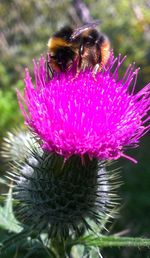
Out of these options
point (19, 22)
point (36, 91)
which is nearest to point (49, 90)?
point (36, 91)

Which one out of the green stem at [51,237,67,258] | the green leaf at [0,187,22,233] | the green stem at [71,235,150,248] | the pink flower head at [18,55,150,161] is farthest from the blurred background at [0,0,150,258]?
the pink flower head at [18,55,150,161]

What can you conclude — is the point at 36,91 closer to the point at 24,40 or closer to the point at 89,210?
the point at 89,210

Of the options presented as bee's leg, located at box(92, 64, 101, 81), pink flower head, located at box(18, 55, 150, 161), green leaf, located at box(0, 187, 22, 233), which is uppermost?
bee's leg, located at box(92, 64, 101, 81)

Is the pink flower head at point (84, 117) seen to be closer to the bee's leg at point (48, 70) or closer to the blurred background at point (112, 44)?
the bee's leg at point (48, 70)

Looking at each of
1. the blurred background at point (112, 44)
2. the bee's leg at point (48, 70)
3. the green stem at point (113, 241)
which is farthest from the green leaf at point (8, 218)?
the blurred background at point (112, 44)

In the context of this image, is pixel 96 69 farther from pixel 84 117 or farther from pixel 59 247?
pixel 59 247

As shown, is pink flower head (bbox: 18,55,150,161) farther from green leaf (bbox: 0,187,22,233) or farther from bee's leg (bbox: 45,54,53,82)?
green leaf (bbox: 0,187,22,233)
